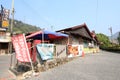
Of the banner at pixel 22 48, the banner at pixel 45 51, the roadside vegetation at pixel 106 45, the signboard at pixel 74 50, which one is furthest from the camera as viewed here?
the roadside vegetation at pixel 106 45

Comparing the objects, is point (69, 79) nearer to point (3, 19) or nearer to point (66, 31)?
point (66, 31)

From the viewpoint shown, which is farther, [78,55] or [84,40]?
[84,40]

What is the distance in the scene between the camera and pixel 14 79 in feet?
30.2

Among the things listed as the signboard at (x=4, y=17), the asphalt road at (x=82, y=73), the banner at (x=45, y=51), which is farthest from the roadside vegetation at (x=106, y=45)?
the banner at (x=45, y=51)

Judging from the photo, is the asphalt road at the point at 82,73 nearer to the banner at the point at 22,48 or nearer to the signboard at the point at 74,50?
the banner at the point at 22,48

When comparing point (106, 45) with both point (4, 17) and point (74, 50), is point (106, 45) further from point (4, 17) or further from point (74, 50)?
point (74, 50)

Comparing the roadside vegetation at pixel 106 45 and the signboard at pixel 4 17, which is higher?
the signboard at pixel 4 17

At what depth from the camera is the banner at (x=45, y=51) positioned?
10797mm

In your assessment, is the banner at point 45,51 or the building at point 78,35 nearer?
the banner at point 45,51

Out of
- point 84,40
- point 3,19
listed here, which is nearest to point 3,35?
point 3,19

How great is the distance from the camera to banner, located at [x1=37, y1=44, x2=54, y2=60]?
10.8 metres

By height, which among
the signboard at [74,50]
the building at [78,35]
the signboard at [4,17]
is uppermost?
the signboard at [4,17]

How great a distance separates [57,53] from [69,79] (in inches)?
186

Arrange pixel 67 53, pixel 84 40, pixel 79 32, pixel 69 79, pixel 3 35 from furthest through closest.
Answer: pixel 3 35
pixel 84 40
pixel 79 32
pixel 67 53
pixel 69 79
